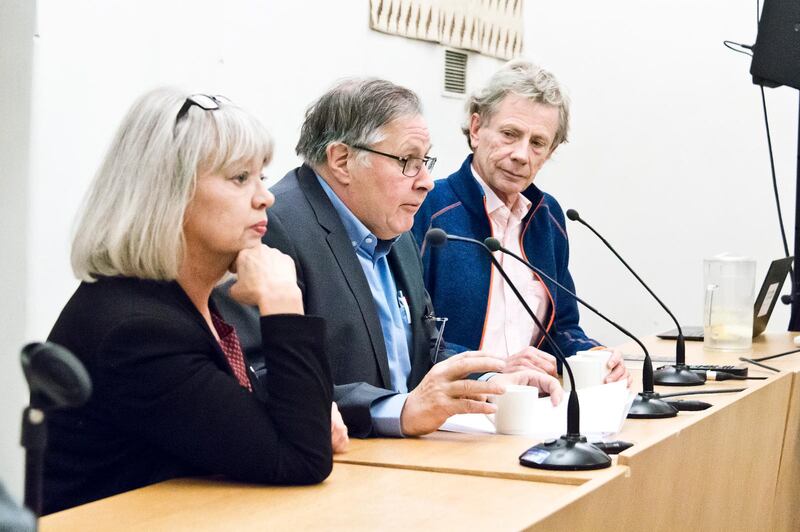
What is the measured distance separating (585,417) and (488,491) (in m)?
0.47

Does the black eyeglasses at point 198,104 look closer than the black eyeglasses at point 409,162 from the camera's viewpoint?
Yes

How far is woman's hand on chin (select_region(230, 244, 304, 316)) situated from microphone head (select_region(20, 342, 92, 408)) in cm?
91

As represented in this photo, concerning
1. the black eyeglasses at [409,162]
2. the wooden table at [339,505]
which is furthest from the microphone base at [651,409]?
the black eyeglasses at [409,162]

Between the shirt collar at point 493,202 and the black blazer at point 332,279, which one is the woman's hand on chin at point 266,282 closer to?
the black blazer at point 332,279

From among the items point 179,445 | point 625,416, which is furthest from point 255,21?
point 179,445

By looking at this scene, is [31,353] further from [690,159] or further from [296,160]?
[690,159]

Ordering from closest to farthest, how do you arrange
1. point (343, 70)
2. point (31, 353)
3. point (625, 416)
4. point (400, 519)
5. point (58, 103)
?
1. point (31, 353)
2. point (400, 519)
3. point (625, 416)
4. point (58, 103)
5. point (343, 70)

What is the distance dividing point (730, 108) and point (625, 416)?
3742mm

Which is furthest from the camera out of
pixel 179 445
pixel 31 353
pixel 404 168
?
pixel 404 168

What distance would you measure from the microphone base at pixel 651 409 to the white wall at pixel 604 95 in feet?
5.84

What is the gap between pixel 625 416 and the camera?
187 cm

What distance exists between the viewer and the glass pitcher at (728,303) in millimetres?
3242

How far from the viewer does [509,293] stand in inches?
116

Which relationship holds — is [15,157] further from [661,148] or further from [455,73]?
[661,148]
